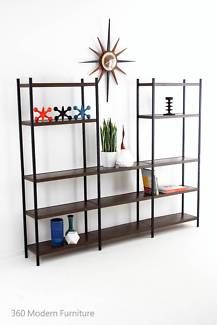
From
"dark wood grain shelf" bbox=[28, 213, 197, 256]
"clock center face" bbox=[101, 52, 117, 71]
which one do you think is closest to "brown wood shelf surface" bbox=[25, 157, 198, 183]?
"dark wood grain shelf" bbox=[28, 213, 197, 256]

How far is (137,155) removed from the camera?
382 cm

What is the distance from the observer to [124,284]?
9.46 ft

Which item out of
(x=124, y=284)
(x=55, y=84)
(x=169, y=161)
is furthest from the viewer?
(x=169, y=161)

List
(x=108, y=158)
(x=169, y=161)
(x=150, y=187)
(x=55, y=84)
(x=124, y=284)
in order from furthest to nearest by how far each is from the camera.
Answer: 1. (x=169, y=161)
2. (x=150, y=187)
3. (x=108, y=158)
4. (x=55, y=84)
5. (x=124, y=284)

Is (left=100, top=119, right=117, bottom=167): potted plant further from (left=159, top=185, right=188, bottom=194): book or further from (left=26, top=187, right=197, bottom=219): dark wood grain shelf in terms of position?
(left=159, top=185, right=188, bottom=194): book

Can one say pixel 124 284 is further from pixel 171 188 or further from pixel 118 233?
pixel 171 188

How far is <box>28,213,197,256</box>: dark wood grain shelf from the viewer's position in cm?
337

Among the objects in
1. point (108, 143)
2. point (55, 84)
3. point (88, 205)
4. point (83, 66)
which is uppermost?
point (83, 66)

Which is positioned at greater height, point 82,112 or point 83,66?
point 83,66

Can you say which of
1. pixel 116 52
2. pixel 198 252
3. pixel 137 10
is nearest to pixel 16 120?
pixel 116 52

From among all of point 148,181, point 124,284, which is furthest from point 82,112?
point 124,284

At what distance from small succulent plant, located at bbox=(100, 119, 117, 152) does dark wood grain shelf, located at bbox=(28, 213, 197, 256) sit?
0.68 m

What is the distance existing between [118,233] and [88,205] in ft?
A: 1.26

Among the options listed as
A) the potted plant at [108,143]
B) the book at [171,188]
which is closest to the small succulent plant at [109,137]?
the potted plant at [108,143]
